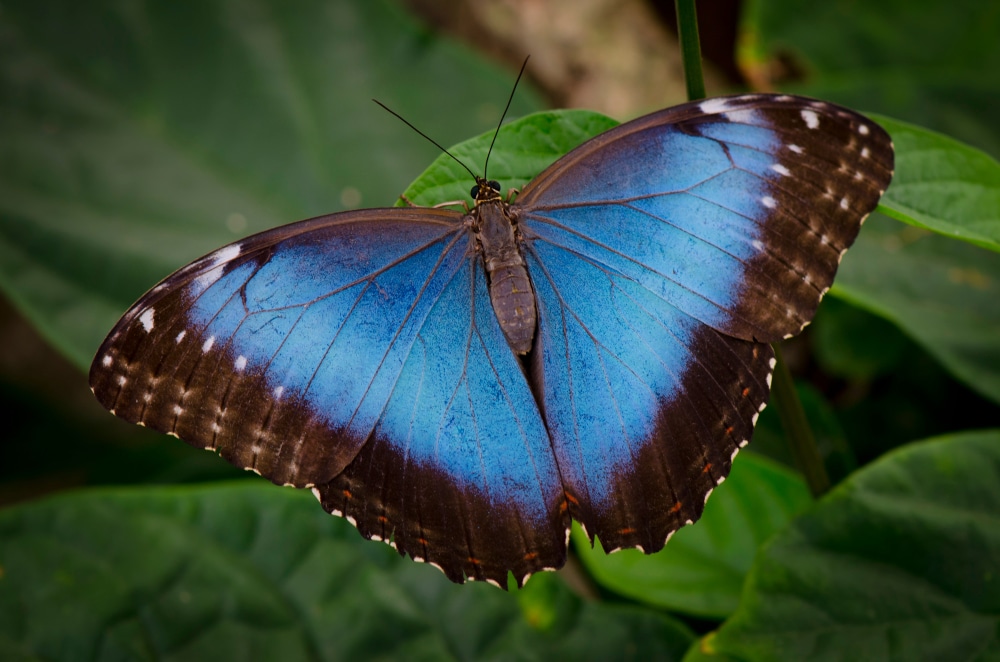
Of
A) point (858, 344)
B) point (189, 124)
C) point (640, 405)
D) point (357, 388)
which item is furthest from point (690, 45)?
point (189, 124)

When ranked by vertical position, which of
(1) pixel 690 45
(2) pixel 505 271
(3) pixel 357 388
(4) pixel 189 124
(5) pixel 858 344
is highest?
(4) pixel 189 124

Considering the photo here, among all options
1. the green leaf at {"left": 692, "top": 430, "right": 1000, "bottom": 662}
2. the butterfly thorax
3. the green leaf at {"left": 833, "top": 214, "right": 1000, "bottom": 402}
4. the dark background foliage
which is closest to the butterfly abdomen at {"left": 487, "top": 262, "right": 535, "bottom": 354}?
the butterfly thorax

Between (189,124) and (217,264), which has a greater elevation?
(189,124)

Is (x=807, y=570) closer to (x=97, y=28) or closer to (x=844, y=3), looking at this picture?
(x=844, y=3)

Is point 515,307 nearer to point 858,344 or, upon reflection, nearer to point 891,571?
point 891,571

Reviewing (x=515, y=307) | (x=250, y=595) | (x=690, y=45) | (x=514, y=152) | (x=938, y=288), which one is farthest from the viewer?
(x=938, y=288)

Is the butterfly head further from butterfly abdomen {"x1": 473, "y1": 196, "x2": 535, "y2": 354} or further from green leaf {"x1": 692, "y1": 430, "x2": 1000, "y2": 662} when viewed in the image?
green leaf {"x1": 692, "y1": 430, "x2": 1000, "y2": 662}

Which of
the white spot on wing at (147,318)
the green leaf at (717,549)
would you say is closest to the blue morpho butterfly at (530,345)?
the white spot on wing at (147,318)
